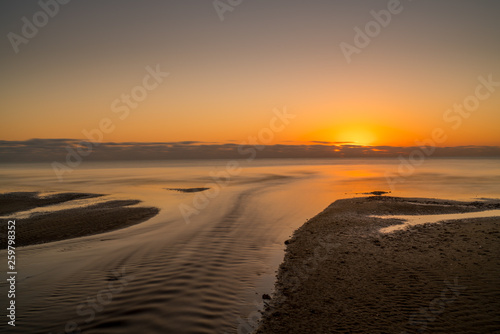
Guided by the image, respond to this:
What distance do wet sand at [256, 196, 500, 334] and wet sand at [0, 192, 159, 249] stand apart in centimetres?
1142

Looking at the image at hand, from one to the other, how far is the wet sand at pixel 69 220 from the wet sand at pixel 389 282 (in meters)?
11.4

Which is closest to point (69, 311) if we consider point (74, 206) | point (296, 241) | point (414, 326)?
point (414, 326)

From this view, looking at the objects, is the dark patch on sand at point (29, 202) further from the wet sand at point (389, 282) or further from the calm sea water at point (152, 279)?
the wet sand at point (389, 282)

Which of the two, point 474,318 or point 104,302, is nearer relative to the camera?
point 474,318

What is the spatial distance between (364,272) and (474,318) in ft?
10.5

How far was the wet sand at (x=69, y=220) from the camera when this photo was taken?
15.4m

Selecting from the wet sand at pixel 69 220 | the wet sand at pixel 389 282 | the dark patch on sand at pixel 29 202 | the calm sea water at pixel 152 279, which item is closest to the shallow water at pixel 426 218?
the wet sand at pixel 389 282

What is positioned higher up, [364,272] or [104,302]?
[364,272]

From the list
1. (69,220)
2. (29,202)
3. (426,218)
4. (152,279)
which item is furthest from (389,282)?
(29,202)

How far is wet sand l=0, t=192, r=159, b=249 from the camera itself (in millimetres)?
Answer: 15445

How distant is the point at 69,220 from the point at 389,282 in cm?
1873

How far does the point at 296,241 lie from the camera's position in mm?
13531

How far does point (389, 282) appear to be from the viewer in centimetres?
836

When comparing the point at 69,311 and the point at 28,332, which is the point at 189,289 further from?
the point at 28,332
